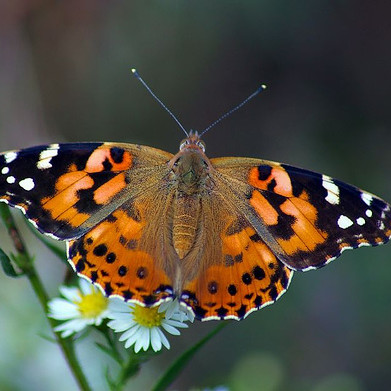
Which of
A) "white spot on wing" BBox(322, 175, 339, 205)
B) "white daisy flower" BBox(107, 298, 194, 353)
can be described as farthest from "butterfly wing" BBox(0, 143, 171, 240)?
"white spot on wing" BBox(322, 175, 339, 205)

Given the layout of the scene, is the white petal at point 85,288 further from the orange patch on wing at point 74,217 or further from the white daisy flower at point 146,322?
the orange patch on wing at point 74,217

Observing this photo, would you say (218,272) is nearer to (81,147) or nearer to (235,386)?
(81,147)

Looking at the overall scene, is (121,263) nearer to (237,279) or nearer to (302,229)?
(237,279)

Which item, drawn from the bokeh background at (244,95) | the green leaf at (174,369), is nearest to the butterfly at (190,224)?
the green leaf at (174,369)

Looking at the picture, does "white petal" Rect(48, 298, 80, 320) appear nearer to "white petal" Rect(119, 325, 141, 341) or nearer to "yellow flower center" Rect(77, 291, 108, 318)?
"yellow flower center" Rect(77, 291, 108, 318)

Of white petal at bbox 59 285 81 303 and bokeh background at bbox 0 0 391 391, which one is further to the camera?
bokeh background at bbox 0 0 391 391

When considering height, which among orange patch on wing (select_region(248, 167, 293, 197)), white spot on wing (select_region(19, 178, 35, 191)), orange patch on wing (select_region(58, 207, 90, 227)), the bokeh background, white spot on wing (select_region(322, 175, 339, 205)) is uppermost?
white spot on wing (select_region(19, 178, 35, 191))

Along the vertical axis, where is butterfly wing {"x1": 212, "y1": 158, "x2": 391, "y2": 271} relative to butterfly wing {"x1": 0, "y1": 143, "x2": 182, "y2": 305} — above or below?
below
